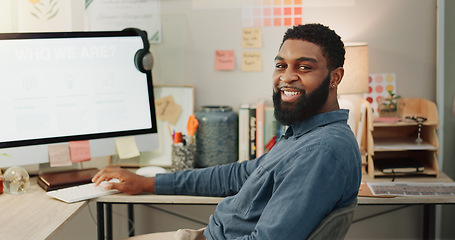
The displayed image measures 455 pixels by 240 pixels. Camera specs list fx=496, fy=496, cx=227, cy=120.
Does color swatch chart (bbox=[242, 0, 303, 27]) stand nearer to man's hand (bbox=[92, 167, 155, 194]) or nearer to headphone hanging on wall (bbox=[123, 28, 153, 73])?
headphone hanging on wall (bbox=[123, 28, 153, 73])

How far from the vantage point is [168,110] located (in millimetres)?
2271

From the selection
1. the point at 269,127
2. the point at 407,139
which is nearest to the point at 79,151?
the point at 269,127

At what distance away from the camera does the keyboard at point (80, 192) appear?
1641 mm

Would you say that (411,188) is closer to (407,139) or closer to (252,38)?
(407,139)

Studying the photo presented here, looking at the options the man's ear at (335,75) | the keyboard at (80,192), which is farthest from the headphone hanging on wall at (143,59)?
the man's ear at (335,75)

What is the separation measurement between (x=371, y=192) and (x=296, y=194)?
0.76 m

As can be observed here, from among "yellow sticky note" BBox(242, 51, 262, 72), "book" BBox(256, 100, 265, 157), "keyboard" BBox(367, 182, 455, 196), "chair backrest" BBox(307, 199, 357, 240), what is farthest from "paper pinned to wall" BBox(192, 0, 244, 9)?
"chair backrest" BBox(307, 199, 357, 240)

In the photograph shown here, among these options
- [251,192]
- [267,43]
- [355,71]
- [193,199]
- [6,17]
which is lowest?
[193,199]

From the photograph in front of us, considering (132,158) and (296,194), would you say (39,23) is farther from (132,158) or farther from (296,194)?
(296,194)

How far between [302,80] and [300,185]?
30 centimetres

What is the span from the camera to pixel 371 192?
1.77 metres

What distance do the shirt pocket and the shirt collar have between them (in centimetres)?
15

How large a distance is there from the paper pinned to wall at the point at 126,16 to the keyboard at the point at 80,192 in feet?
2.74

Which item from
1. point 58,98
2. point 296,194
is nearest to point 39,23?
point 58,98
